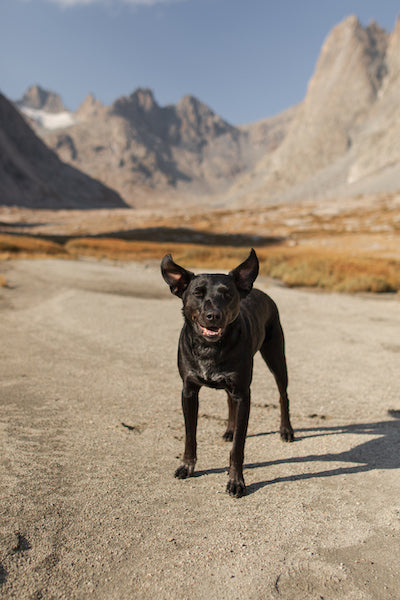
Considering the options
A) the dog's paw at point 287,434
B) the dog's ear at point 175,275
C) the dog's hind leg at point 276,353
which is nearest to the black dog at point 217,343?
the dog's ear at point 175,275

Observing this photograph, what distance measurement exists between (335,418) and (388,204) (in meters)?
82.0

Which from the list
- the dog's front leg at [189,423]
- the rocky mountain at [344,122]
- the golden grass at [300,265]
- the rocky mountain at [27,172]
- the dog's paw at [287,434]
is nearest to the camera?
the dog's front leg at [189,423]

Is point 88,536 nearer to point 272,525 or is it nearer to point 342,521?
point 272,525

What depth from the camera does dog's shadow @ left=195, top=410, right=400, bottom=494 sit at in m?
4.63

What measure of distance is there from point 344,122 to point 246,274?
6671 inches

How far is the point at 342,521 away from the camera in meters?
3.78

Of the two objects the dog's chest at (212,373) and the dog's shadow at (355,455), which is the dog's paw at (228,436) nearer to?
the dog's shadow at (355,455)

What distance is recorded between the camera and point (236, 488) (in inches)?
164

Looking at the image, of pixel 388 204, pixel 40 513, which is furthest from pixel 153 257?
pixel 388 204

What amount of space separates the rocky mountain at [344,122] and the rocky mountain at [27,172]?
228 feet

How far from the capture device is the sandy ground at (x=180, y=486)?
313cm

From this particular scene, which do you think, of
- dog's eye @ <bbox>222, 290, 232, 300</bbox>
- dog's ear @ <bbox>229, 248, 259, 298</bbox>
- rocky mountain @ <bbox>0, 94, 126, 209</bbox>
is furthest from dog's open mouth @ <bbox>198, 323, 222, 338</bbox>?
rocky mountain @ <bbox>0, 94, 126, 209</bbox>

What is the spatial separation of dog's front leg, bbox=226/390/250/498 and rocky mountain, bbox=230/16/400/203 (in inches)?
4783

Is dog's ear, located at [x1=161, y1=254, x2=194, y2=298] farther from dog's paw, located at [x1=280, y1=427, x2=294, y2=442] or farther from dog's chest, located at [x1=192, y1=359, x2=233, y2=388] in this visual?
dog's paw, located at [x1=280, y1=427, x2=294, y2=442]
